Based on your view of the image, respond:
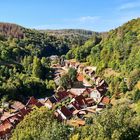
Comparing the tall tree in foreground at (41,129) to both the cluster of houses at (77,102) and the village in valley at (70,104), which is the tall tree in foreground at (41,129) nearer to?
the village in valley at (70,104)

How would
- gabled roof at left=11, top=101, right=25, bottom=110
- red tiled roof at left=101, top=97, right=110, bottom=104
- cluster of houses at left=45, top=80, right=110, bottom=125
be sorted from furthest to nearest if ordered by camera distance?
gabled roof at left=11, top=101, right=25, bottom=110, red tiled roof at left=101, top=97, right=110, bottom=104, cluster of houses at left=45, top=80, right=110, bottom=125

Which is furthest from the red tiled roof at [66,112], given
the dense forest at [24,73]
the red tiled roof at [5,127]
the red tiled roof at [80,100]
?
the dense forest at [24,73]

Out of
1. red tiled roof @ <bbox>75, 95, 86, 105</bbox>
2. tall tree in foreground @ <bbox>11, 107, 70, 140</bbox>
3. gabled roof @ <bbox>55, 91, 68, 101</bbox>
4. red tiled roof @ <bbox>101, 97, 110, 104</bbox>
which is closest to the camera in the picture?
tall tree in foreground @ <bbox>11, 107, 70, 140</bbox>

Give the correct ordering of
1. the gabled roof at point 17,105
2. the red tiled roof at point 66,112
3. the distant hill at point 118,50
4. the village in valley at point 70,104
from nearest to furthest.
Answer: the village in valley at point 70,104, the red tiled roof at point 66,112, the gabled roof at point 17,105, the distant hill at point 118,50

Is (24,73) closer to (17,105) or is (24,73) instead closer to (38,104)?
(17,105)

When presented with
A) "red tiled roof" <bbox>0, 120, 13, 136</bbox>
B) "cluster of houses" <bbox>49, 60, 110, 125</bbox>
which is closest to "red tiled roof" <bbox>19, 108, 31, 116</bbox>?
"red tiled roof" <bbox>0, 120, 13, 136</bbox>

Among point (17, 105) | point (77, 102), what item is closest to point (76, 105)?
point (77, 102)

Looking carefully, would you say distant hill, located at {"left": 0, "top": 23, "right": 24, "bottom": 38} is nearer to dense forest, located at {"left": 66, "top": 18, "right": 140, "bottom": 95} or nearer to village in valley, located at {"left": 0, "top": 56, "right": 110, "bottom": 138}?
dense forest, located at {"left": 66, "top": 18, "right": 140, "bottom": 95}

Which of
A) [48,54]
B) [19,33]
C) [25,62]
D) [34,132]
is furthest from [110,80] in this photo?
[19,33]
